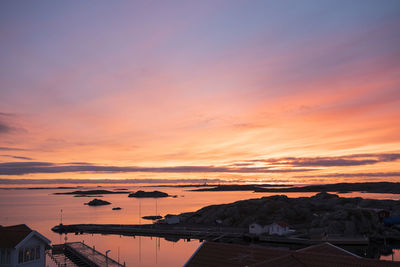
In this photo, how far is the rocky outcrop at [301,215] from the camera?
250 ft

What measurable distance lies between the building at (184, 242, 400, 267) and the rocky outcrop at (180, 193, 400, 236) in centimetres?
5440

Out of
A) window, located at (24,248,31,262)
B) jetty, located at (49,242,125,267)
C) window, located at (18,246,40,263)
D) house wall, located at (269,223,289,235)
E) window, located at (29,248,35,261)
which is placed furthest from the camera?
house wall, located at (269,223,289,235)

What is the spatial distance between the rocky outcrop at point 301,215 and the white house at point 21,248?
61.9 m

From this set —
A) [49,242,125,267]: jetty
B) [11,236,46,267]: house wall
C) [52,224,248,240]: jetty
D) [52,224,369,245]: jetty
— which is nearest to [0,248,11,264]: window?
[11,236,46,267]: house wall

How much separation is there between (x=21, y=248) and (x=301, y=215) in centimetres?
8299

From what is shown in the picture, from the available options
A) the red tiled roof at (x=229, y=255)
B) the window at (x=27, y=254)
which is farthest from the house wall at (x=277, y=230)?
the window at (x=27, y=254)

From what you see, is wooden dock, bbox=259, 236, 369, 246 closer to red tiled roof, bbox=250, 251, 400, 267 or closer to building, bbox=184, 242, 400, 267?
building, bbox=184, 242, 400, 267

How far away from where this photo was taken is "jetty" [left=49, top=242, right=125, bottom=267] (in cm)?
5169

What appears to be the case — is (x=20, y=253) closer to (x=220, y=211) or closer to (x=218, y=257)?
(x=218, y=257)

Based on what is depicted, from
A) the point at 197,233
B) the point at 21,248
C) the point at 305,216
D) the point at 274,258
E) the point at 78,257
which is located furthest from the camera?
the point at 305,216

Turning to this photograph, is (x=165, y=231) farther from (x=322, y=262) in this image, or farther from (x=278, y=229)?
(x=322, y=262)

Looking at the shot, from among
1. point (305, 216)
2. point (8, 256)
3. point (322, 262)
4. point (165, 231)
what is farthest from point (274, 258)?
point (305, 216)

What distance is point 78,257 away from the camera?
5712 cm

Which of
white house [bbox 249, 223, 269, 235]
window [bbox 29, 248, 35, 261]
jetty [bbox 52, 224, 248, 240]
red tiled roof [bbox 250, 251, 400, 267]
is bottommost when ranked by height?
jetty [bbox 52, 224, 248, 240]
